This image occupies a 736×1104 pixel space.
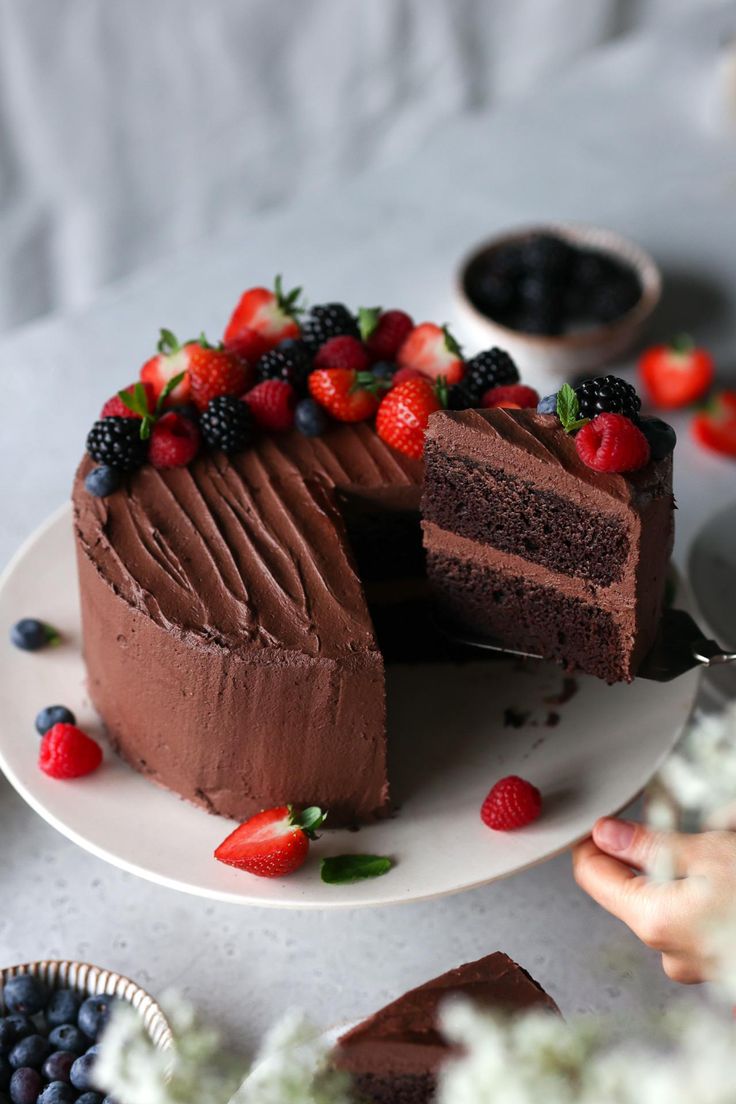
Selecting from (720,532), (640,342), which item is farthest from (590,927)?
(640,342)

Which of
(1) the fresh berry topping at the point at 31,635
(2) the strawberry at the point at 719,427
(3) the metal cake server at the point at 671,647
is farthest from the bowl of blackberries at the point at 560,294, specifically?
(1) the fresh berry topping at the point at 31,635

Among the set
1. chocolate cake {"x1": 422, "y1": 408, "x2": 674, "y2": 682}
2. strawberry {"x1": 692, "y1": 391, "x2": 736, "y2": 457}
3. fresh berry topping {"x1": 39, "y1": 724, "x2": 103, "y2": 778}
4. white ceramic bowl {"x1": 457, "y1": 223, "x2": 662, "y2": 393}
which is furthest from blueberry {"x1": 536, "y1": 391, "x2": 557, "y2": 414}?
Result: strawberry {"x1": 692, "y1": 391, "x2": 736, "y2": 457}

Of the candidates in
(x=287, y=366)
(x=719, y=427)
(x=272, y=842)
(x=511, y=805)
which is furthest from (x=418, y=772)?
(x=719, y=427)

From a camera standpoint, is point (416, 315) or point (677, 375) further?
point (416, 315)

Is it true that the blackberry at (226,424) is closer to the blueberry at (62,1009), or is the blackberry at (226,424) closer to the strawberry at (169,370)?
the strawberry at (169,370)

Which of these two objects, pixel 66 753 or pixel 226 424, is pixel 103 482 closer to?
pixel 226 424

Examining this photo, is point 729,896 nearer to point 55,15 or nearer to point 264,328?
point 264,328
